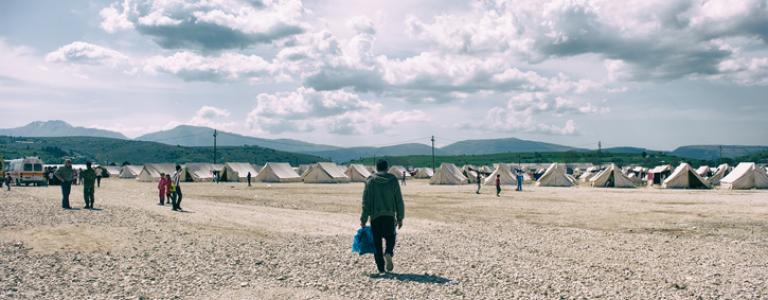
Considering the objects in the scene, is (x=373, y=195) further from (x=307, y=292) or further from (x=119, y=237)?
(x=119, y=237)

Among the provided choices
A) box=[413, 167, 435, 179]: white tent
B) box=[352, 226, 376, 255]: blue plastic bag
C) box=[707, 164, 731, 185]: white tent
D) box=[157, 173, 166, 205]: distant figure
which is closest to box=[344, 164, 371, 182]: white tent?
box=[413, 167, 435, 179]: white tent

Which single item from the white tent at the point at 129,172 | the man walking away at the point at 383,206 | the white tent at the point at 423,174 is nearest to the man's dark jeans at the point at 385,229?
the man walking away at the point at 383,206

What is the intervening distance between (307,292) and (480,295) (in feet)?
9.39

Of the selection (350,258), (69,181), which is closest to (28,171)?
(69,181)

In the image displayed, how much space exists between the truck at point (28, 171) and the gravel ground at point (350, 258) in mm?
30201

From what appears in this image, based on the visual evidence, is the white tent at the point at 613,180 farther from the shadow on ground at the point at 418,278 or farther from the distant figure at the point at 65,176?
the shadow on ground at the point at 418,278

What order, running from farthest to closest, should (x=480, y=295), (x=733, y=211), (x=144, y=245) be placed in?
1. (x=733, y=211)
2. (x=144, y=245)
3. (x=480, y=295)

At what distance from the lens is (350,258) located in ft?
43.5

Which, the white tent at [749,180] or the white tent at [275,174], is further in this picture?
the white tent at [275,174]

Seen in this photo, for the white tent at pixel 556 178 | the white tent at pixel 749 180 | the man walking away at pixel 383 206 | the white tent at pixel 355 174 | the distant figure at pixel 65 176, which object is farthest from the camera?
the white tent at pixel 355 174

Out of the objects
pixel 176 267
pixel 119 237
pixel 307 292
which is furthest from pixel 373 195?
pixel 119 237

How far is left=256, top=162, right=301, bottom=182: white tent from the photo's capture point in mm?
76938

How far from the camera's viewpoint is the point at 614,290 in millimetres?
10258

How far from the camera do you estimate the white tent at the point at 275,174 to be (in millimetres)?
76938
